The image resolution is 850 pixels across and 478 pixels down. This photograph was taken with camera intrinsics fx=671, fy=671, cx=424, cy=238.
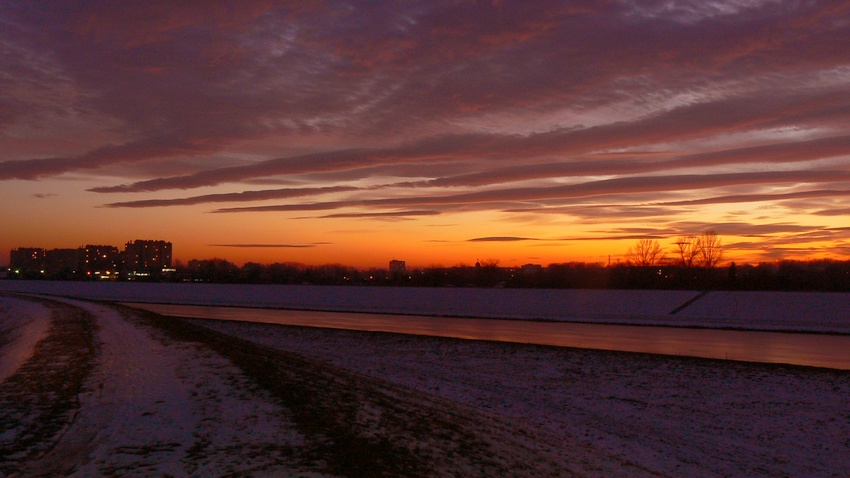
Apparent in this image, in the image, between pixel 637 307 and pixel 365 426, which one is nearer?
pixel 365 426

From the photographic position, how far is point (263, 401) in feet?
39.5

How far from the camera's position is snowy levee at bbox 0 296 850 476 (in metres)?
9.10

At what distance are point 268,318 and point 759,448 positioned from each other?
37.0 m

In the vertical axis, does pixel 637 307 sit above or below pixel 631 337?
above

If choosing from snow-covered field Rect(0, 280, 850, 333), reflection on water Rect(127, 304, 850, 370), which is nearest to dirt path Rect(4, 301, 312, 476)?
reflection on water Rect(127, 304, 850, 370)

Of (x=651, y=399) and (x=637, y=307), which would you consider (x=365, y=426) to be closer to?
(x=651, y=399)

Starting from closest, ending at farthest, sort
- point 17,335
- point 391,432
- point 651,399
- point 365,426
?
point 391,432 < point 365,426 < point 651,399 < point 17,335

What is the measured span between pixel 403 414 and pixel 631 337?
2423 centimetres

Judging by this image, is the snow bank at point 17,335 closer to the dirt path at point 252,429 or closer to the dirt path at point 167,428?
the dirt path at point 252,429

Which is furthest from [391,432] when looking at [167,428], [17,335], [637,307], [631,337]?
[637,307]

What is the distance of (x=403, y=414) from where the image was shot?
12.5 m

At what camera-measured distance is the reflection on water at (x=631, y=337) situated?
2700cm

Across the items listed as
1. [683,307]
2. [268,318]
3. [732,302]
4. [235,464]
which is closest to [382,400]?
[235,464]

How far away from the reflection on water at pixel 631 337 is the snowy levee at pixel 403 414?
208 inches
